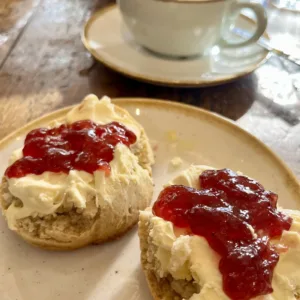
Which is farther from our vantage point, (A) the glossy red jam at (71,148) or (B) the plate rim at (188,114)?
(B) the plate rim at (188,114)

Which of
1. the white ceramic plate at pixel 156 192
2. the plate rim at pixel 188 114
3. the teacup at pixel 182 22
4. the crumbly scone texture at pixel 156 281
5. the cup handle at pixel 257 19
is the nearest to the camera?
the crumbly scone texture at pixel 156 281

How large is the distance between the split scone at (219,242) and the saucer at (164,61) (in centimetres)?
83

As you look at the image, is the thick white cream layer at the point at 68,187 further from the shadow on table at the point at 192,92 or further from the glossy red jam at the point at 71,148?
the shadow on table at the point at 192,92

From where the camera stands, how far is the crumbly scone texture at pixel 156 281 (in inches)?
48.9

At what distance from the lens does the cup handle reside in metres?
2.19

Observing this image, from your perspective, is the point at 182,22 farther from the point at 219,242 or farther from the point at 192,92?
the point at 219,242

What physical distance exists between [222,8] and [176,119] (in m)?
0.63

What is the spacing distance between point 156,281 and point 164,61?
1.31m

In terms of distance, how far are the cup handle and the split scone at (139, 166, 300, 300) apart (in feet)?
3.71

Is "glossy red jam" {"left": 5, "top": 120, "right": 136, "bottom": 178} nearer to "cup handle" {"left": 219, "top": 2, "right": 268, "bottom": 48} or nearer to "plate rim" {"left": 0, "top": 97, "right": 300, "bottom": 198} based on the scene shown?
"plate rim" {"left": 0, "top": 97, "right": 300, "bottom": 198}

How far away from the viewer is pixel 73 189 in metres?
1.38

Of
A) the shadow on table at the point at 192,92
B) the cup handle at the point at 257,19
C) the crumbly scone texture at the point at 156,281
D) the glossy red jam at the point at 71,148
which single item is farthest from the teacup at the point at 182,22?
the crumbly scone texture at the point at 156,281

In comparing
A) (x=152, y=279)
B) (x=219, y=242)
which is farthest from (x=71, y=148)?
(x=219, y=242)

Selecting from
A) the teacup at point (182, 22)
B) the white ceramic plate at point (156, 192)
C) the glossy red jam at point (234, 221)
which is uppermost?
the teacup at point (182, 22)
